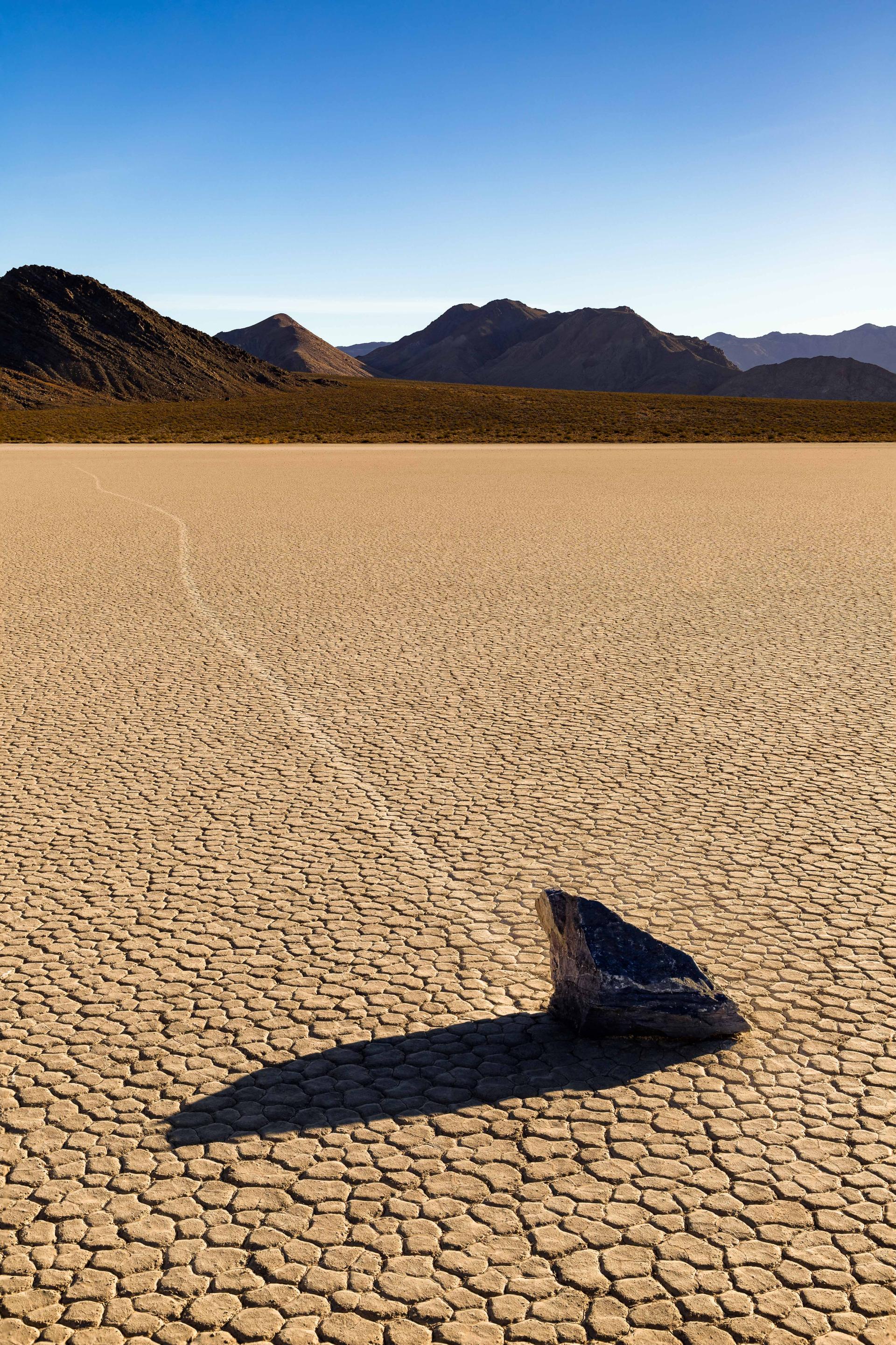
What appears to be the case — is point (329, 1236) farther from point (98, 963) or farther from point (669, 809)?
point (669, 809)

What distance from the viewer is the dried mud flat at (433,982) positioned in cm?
258

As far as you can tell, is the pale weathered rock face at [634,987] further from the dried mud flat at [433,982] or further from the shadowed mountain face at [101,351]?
the shadowed mountain face at [101,351]

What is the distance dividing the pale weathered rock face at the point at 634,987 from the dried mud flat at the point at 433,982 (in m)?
0.08

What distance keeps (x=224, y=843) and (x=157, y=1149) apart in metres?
2.36

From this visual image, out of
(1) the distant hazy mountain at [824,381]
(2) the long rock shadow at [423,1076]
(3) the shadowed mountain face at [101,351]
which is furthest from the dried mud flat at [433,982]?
(1) the distant hazy mountain at [824,381]

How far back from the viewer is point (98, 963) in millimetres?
4141

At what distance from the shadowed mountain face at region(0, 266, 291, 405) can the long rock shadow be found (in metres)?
122

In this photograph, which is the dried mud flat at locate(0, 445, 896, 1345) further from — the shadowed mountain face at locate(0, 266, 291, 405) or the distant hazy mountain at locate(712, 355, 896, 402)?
the distant hazy mountain at locate(712, 355, 896, 402)

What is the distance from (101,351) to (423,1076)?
14164 cm

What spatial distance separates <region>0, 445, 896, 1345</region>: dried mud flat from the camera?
102 inches

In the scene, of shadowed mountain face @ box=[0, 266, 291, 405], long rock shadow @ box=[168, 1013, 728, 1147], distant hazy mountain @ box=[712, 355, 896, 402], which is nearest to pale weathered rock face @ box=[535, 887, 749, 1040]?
long rock shadow @ box=[168, 1013, 728, 1147]

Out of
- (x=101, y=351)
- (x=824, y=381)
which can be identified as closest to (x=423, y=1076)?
(x=101, y=351)

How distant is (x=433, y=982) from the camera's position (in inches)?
157

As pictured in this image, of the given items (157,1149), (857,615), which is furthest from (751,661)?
(157,1149)
